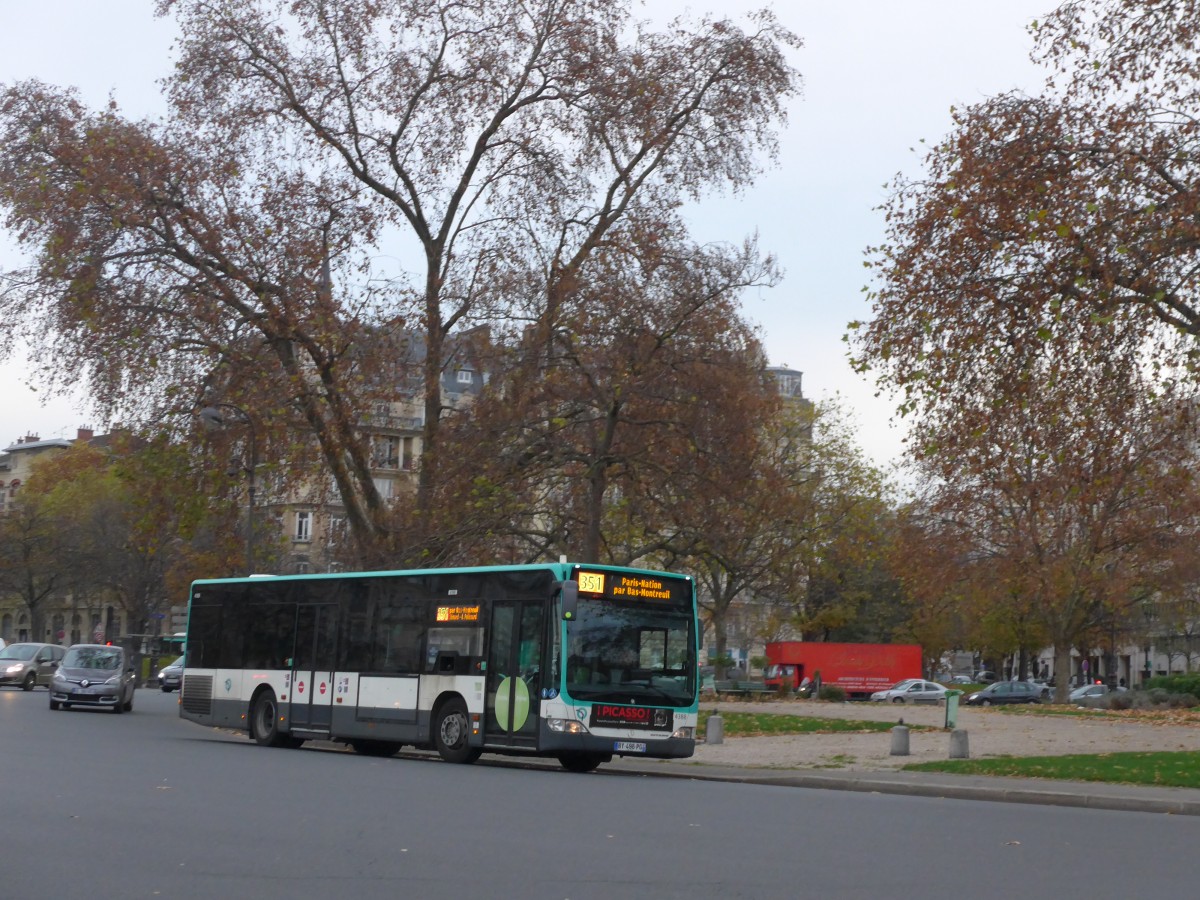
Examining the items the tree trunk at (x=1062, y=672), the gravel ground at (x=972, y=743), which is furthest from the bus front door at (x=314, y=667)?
the tree trunk at (x=1062, y=672)

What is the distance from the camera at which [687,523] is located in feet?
108

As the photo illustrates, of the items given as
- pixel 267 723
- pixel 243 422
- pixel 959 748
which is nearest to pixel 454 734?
pixel 267 723

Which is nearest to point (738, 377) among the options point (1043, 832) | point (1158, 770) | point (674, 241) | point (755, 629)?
point (674, 241)

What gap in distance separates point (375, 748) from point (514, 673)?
537 cm

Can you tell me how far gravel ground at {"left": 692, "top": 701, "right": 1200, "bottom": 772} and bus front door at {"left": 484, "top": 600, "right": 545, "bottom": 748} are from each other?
11.8 feet

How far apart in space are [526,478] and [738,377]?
197 inches

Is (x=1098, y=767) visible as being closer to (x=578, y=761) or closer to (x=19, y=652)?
(x=578, y=761)

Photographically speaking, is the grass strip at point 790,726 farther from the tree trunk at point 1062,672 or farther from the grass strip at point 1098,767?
the tree trunk at point 1062,672

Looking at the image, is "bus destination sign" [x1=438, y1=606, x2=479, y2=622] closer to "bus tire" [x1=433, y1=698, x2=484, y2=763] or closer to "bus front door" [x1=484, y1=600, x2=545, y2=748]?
"bus front door" [x1=484, y1=600, x2=545, y2=748]

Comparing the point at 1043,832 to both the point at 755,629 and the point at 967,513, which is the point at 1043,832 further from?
the point at 755,629

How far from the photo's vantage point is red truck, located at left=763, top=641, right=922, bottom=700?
7494 cm

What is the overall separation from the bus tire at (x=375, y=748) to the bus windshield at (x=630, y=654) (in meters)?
4.99

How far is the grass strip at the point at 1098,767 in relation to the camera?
790 inches

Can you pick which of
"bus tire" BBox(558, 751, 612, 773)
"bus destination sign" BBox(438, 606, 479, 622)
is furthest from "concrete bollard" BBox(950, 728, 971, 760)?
"bus destination sign" BBox(438, 606, 479, 622)
